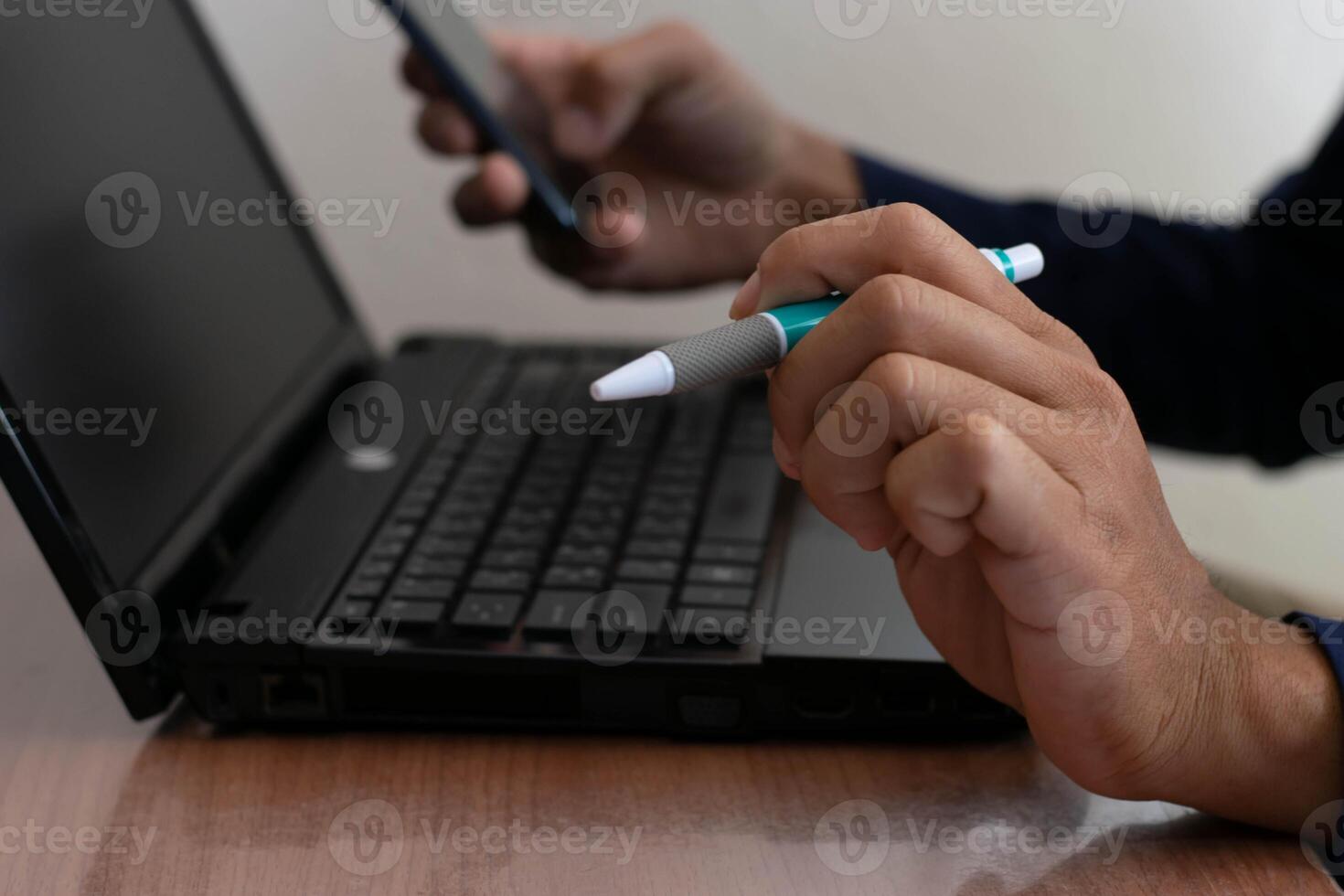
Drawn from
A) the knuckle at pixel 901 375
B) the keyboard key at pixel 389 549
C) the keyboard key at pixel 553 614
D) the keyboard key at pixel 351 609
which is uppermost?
the knuckle at pixel 901 375

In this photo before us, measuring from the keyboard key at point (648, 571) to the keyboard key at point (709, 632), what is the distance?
0.11ft

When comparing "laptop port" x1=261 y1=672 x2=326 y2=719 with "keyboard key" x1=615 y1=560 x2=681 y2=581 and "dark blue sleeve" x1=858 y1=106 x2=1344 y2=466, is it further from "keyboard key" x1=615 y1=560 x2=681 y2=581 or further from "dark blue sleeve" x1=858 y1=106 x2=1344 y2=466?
"dark blue sleeve" x1=858 y1=106 x2=1344 y2=466

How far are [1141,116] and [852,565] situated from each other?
76 cm

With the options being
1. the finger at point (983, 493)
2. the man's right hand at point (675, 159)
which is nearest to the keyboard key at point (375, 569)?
the finger at point (983, 493)

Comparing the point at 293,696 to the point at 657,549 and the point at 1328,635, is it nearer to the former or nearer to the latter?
the point at 657,549

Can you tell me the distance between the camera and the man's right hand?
80cm

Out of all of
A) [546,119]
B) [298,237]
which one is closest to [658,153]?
[546,119]

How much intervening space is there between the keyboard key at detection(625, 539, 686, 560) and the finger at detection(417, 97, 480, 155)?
36cm

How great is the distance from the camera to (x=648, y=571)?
1.65 feet

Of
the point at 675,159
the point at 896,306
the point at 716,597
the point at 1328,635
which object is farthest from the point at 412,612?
the point at 675,159

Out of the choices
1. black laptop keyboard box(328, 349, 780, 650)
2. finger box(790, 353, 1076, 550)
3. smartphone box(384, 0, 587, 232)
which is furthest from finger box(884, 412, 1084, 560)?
smartphone box(384, 0, 587, 232)

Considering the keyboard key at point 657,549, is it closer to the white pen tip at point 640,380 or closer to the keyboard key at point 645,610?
the keyboard key at point 645,610

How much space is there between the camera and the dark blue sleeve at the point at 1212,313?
2.55 ft

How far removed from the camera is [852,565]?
1.75 ft
